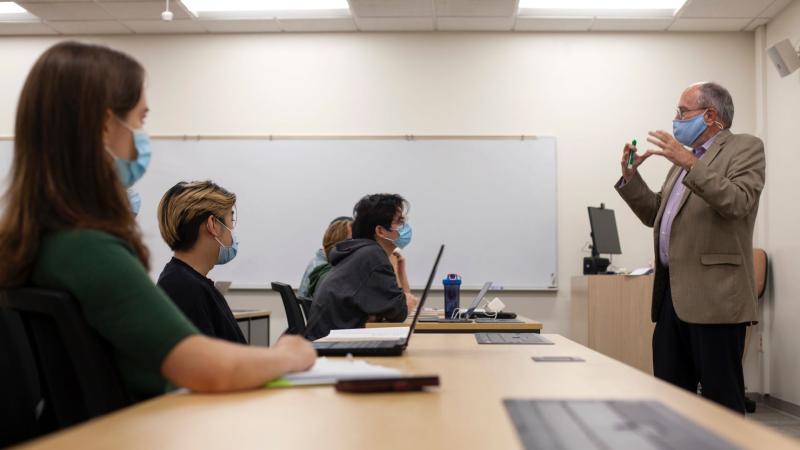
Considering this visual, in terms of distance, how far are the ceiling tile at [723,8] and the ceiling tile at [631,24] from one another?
0.18m

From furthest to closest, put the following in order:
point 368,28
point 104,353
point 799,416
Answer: point 368,28 < point 799,416 < point 104,353

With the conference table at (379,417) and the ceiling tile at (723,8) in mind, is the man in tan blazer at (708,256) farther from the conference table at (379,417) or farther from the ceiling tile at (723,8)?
the ceiling tile at (723,8)

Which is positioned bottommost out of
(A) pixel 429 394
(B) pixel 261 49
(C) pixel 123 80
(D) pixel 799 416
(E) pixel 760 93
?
(D) pixel 799 416

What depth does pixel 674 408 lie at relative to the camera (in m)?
0.93

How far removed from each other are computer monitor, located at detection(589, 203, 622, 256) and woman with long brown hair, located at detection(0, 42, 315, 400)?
403 centimetres

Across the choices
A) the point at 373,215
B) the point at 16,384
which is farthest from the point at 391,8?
the point at 16,384

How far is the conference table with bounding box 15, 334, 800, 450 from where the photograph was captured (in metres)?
0.75

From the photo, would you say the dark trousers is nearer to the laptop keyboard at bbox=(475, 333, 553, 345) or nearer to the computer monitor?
the laptop keyboard at bbox=(475, 333, 553, 345)

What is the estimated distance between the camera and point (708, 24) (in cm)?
538

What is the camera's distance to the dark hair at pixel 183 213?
7.50ft

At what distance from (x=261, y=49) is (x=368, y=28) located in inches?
33.6

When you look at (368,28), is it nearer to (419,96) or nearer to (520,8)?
(419,96)

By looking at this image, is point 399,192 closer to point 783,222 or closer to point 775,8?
point 783,222

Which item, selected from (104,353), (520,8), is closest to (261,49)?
(520,8)
